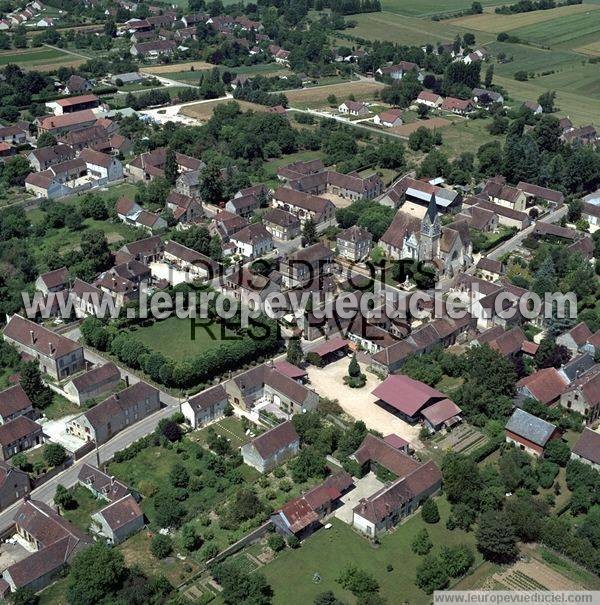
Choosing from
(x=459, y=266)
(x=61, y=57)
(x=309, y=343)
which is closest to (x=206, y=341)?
(x=309, y=343)

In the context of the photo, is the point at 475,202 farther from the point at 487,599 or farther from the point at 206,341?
the point at 487,599

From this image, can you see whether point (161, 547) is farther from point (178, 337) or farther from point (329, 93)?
point (329, 93)

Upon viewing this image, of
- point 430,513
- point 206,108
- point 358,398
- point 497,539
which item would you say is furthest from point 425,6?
point 497,539

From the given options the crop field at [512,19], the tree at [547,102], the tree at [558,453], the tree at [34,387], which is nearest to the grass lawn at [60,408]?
the tree at [34,387]

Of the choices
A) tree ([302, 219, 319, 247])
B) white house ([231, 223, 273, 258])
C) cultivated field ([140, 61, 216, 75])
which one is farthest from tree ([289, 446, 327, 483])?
cultivated field ([140, 61, 216, 75])

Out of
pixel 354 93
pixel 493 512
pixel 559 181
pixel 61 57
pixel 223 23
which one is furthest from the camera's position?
pixel 223 23
